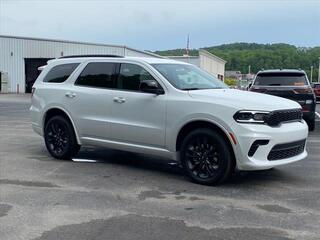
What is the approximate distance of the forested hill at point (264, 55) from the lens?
9562 cm

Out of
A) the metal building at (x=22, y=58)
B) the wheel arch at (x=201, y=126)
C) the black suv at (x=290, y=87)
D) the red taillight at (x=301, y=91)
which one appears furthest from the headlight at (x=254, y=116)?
the metal building at (x=22, y=58)

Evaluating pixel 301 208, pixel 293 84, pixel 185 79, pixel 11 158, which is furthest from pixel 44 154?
pixel 293 84

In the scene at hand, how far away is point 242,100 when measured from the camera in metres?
6.89

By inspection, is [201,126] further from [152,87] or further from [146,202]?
[146,202]

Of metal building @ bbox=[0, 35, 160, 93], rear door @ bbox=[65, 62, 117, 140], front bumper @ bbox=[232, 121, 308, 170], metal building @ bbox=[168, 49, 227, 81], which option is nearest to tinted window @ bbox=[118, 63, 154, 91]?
rear door @ bbox=[65, 62, 117, 140]

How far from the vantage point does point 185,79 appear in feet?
25.8

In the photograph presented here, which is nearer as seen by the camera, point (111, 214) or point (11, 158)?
point (111, 214)

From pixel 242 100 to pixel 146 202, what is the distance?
191 centimetres

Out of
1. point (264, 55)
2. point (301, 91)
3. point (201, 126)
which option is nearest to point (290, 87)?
point (301, 91)

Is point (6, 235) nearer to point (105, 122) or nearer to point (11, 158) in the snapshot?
point (105, 122)

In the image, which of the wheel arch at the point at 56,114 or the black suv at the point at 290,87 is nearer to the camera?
the wheel arch at the point at 56,114

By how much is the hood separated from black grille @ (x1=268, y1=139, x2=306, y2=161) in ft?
1.68

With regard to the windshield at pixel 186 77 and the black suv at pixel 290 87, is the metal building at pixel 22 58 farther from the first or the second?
the windshield at pixel 186 77

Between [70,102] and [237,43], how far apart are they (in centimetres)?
11984
